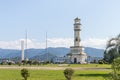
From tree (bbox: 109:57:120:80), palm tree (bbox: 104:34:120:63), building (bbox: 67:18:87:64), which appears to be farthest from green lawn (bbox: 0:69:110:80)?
building (bbox: 67:18:87:64)

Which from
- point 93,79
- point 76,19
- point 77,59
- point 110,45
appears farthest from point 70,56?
point 93,79

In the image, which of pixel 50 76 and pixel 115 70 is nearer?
pixel 115 70

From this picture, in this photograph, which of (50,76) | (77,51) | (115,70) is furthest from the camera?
(77,51)

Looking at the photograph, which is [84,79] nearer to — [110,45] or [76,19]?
[110,45]

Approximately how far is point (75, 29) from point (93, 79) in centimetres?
10737

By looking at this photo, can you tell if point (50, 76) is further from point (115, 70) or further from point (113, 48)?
point (115, 70)

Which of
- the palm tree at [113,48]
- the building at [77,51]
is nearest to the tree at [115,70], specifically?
the palm tree at [113,48]

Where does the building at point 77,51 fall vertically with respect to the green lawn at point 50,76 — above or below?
above

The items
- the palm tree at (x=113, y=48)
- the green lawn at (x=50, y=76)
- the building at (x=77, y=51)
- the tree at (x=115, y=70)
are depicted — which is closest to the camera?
the tree at (x=115, y=70)

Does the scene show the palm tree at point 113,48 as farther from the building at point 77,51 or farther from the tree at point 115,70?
the building at point 77,51

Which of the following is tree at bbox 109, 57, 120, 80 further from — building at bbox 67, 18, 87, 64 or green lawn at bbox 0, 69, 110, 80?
building at bbox 67, 18, 87, 64

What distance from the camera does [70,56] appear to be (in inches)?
5546

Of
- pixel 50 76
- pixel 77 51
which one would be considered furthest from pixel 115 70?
pixel 77 51

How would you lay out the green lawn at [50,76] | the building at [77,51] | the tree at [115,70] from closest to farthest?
the tree at [115,70] → the green lawn at [50,76] → the building at [77,51]
